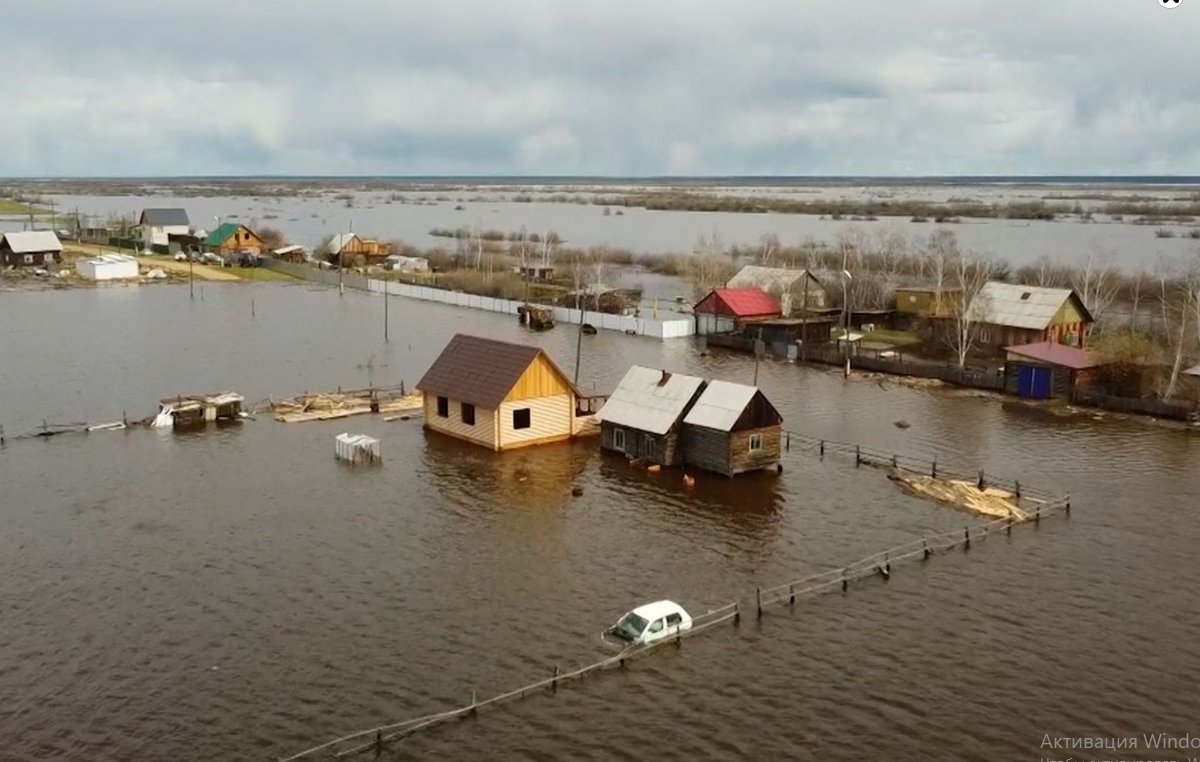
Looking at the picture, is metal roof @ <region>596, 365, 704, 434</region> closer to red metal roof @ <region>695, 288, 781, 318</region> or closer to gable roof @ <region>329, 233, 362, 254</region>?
red metal roof @ <region>695, 288, 781, 318</region>

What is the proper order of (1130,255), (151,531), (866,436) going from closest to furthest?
(151,531)
(866,436)
(1130,255)

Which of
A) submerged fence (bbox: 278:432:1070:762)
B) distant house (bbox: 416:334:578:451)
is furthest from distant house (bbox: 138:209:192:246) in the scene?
submerged fence (bbox: 278:432:1070:762)

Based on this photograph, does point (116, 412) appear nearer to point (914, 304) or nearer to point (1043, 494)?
point (1043, 494)

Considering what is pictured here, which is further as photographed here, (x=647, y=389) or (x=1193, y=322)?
(x=1193, y=322)

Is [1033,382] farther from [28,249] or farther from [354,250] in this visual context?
[28,249]

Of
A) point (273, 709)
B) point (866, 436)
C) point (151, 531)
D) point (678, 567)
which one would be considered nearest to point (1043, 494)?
point (866, 436)

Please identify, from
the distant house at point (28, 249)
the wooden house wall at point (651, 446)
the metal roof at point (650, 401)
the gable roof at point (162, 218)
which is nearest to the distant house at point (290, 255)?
the gable roof at point (162, 218)

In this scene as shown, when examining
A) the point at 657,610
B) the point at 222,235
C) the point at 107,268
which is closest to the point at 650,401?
the point at 657,610
